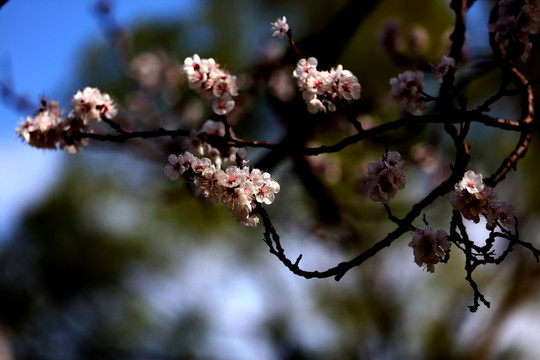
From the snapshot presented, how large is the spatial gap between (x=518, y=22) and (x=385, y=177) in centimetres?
76

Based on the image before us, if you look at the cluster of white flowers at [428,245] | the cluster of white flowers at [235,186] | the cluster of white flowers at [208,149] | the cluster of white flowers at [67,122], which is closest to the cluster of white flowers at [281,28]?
the cluster of white flowers at [208,149]

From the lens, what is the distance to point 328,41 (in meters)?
2.68

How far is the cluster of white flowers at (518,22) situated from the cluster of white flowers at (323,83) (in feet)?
1.94

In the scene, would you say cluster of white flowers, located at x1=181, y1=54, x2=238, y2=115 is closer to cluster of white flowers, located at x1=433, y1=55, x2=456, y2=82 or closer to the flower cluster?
the flower cluster

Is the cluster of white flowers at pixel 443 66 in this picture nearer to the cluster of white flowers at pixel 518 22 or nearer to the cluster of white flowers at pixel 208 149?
the cluster of white flowers at pixel 518 22

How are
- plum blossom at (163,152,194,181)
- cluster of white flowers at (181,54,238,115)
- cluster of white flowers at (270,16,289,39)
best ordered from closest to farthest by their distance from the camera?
plum blossom at (163,152,194,181), cluster of white flowers at (270,16,289,39), cluster of white flowers at (181,54,238,115)

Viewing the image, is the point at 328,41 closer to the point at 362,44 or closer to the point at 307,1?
the point at 362,44

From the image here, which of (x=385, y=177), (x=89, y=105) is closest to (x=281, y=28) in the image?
(x=385, y=177)

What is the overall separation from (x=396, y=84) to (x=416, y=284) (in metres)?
7.71

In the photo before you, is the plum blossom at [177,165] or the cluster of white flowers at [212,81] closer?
the plum blossom at [177,165]

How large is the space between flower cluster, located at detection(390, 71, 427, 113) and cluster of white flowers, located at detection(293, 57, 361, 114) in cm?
24

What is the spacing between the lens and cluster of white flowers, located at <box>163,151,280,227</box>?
5.14 feet

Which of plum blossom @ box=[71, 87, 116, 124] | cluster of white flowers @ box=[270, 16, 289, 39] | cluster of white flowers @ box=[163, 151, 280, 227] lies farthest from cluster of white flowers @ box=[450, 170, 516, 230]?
plum blossom @ box=[71, 87, 116, 124]

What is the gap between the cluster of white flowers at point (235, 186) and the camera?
157 centimetres
